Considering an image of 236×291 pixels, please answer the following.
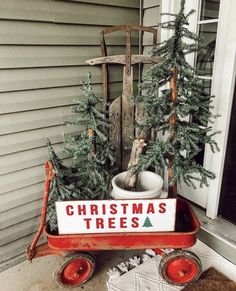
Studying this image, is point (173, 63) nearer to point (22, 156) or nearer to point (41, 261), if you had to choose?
point (22, 156)

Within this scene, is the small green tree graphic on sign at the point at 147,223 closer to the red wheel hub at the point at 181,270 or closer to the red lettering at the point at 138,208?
the red lettering at the point at 138,208

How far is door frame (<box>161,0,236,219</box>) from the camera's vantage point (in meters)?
1.72

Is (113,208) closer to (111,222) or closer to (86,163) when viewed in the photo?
(111,222)

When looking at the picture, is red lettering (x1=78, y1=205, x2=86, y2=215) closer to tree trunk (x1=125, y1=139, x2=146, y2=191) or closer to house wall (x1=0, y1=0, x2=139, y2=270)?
tree trunk (x1=125, y1=139, x2=146, y2=191)

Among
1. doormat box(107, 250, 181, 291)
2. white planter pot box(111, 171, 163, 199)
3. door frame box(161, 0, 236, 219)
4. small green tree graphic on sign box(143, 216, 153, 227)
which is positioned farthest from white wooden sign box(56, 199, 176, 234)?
door frame box(161, 0, 236, 219)

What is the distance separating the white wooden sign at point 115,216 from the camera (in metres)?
1.60

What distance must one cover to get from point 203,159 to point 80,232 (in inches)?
44.8

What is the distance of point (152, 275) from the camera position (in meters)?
1.92

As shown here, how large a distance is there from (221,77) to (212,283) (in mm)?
1424

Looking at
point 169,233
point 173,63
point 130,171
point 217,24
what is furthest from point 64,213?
point 217,24

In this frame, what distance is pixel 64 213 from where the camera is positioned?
5.30 feet

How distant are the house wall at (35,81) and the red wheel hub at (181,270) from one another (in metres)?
1.12

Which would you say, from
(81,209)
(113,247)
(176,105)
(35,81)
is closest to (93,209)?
(81,209)

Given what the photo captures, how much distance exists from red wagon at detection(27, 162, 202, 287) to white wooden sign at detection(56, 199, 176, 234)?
41mm
